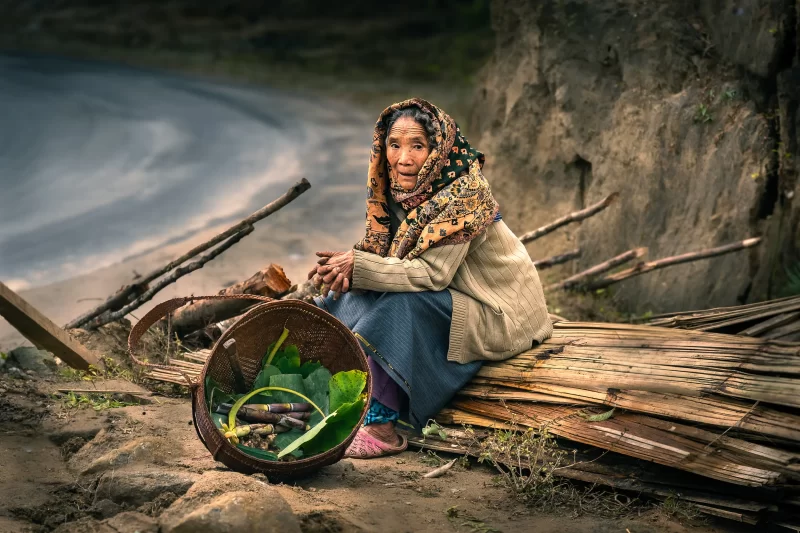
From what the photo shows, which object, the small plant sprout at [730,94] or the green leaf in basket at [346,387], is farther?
the small plant sprout at [730,94]

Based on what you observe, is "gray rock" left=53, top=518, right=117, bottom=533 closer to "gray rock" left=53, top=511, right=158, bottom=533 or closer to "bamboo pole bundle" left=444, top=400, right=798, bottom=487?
"gray rock" left=53, top=511, right=158, bottom=533

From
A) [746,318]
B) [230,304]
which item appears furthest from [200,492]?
[746,318]

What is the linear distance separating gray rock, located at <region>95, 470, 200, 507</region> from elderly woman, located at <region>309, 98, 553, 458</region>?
84cm

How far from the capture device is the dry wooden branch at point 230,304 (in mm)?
4969

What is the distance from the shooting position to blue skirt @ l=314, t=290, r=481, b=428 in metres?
4.04

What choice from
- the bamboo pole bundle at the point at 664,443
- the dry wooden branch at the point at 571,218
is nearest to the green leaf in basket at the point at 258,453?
the bamboo pole bundle at the point at 664,443

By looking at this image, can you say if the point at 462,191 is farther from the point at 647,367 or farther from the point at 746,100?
the point at 746,100

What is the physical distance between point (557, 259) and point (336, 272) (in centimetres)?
254

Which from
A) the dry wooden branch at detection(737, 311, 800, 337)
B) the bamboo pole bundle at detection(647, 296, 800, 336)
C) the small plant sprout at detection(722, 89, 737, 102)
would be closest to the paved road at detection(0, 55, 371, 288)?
the small plant sprout at detection(722, 89, 737, 102)

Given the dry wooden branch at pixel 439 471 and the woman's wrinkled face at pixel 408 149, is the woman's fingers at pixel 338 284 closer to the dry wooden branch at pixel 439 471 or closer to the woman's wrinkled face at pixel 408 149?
the woman's wrinkled face at pixel 408 149

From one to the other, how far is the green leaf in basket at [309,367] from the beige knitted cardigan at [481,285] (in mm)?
372

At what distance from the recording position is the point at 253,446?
3.63m

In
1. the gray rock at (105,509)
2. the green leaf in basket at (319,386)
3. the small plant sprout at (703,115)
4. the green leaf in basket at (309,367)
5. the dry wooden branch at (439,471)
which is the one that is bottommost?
the dry wooden branch at (439,471)

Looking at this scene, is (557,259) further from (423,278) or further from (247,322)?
(247,322)
